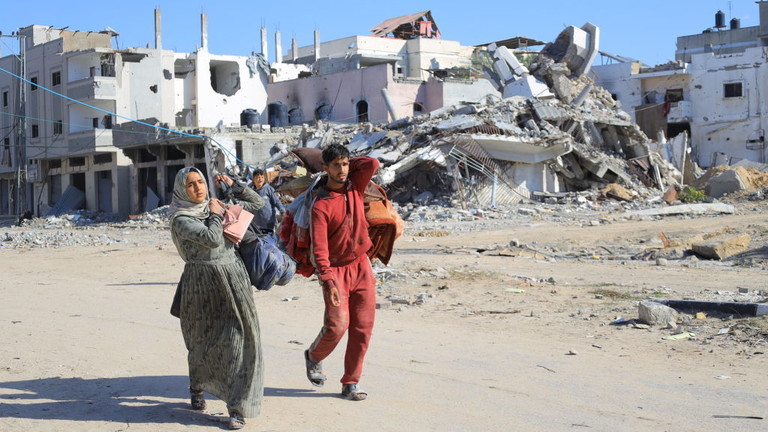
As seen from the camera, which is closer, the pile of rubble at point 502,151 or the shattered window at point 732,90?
the pile of rubble at point 502,151

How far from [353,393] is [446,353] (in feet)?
5.82

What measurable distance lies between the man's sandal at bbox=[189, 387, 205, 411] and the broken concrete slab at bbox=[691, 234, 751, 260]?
10708 millimetres

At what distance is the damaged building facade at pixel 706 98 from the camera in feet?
138

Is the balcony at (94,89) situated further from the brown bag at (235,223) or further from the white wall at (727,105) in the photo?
the brown bag at (235,223)

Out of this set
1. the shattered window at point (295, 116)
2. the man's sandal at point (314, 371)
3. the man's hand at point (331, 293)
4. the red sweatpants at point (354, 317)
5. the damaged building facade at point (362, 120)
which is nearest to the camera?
the man's hand at point (331, 293)

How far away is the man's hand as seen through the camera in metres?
4.81

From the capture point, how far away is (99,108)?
40.3 metres

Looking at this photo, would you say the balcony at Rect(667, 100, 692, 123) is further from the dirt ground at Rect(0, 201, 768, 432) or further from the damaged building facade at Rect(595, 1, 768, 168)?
the dirt ground at Rect(0, 201, 768, 432)

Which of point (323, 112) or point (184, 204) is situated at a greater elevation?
point (323, 112)

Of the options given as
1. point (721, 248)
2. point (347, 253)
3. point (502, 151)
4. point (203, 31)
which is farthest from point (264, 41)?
point (347, 253)

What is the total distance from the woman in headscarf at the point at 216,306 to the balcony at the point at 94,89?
3882cm

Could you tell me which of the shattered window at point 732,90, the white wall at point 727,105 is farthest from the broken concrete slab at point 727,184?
the shattered window at point 732,90

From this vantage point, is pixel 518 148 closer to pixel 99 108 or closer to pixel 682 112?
pixel 682 112

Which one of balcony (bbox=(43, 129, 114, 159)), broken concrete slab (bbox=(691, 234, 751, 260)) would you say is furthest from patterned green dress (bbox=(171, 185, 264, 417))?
balcony (bbox=(43, 129, 114, 159))
